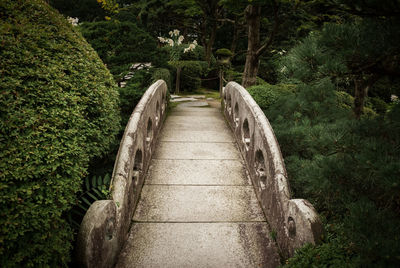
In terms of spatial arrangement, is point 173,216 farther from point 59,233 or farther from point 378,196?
point 378,196

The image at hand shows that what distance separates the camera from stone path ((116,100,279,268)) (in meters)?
2.63

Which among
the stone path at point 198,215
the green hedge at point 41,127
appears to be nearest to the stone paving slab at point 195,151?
the stone path at point 198,215

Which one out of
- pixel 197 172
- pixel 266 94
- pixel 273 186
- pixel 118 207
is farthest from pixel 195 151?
pixel 266 94

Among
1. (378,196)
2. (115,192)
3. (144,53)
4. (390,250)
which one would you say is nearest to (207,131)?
(144,53)

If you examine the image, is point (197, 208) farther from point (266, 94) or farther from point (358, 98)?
point (266, 94)

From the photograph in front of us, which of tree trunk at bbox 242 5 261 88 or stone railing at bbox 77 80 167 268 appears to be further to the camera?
tree trunk at bbox 242 5 261 88

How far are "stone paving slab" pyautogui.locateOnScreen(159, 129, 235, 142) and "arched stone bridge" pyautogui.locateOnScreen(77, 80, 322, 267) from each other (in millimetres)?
334

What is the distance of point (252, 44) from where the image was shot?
718cm

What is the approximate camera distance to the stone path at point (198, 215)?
2633 mm

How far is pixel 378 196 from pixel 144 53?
5438 millimetres

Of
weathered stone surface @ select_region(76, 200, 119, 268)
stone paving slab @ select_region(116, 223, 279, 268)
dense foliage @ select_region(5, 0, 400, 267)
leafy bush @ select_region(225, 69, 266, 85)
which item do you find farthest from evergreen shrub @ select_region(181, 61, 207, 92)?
weathered stone surface @ select_region(76, 200, 119, 268)

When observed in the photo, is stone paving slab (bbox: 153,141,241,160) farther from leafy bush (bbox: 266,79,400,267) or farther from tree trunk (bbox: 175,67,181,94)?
tree trunk (bbox: 175,67,181,94)

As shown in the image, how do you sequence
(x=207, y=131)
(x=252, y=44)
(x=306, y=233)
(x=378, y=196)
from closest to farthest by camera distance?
(x=378, y=196), (x=306, y=233), (x=207, y=131), (x=252, y=44)

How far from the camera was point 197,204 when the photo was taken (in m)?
3.37
